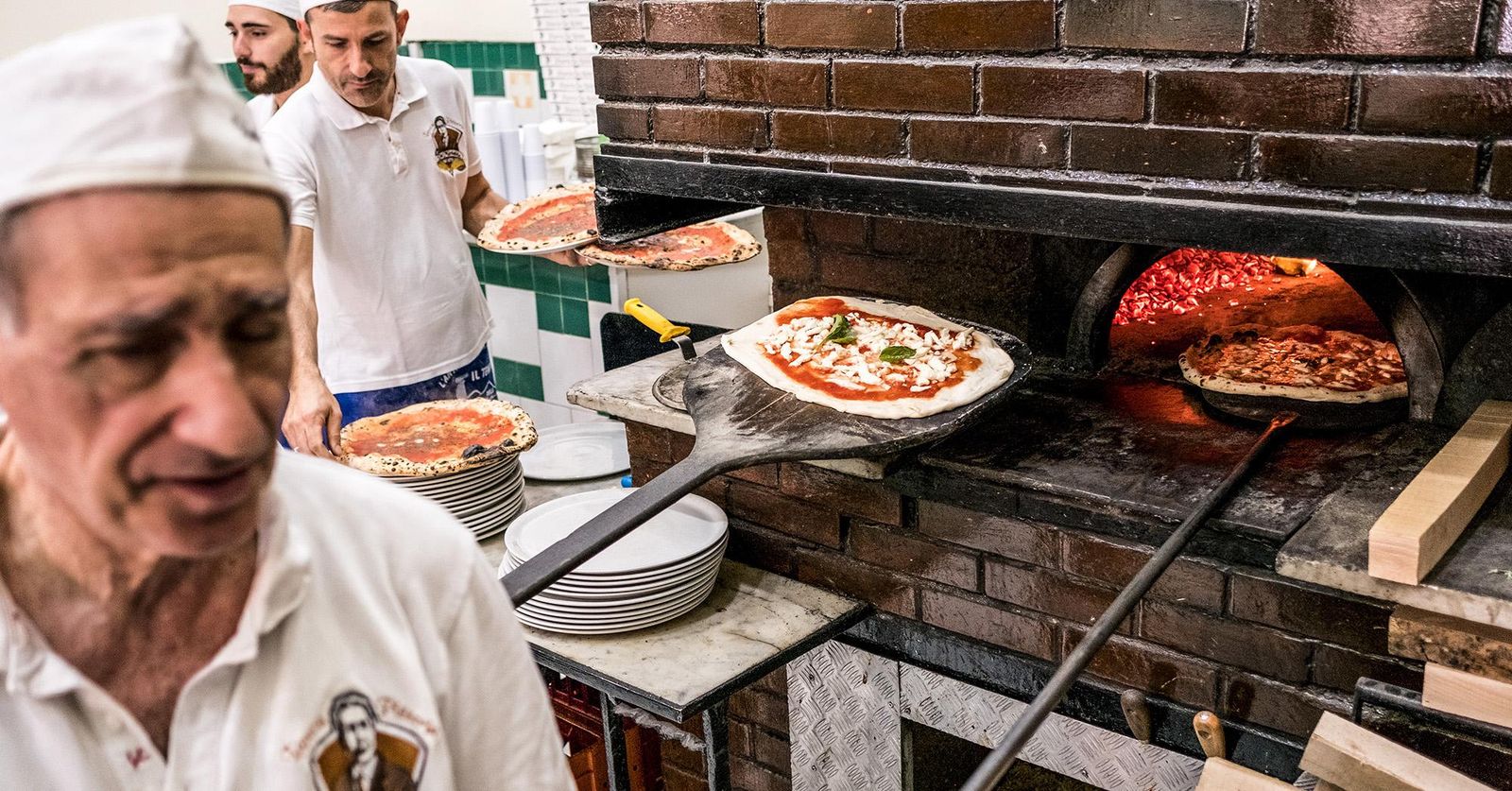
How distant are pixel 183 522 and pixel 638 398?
1863mm

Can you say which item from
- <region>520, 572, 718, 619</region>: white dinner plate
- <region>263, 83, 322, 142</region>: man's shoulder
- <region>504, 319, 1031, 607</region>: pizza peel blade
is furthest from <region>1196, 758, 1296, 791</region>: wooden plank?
<region>263, 83, 322, 142</region>: man's shoulder

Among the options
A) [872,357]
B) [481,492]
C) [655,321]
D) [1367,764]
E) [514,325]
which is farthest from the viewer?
[514,325]

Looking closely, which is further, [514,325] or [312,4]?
[514,325]

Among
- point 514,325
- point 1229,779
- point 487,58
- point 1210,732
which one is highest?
point 487,58

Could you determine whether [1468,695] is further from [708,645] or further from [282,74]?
[282,74]

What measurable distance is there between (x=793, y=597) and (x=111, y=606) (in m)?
1.72

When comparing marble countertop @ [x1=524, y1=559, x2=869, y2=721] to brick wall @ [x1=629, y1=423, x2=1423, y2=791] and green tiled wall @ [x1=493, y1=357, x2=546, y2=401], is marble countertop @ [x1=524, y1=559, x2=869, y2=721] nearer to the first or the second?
brick wall @ [x1=629, y1=423, x2=1423, y2=791]

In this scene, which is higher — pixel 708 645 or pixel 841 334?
pixel 841 334

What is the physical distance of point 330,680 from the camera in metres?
1.00

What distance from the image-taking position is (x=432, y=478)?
284 centimetres

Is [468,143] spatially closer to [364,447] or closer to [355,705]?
[364,447]

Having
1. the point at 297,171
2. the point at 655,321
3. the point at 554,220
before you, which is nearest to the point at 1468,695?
the point at 655,321

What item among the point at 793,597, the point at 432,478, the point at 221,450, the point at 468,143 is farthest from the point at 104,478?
the point at 468,143

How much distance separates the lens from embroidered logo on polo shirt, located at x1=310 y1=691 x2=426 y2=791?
1000 mm
